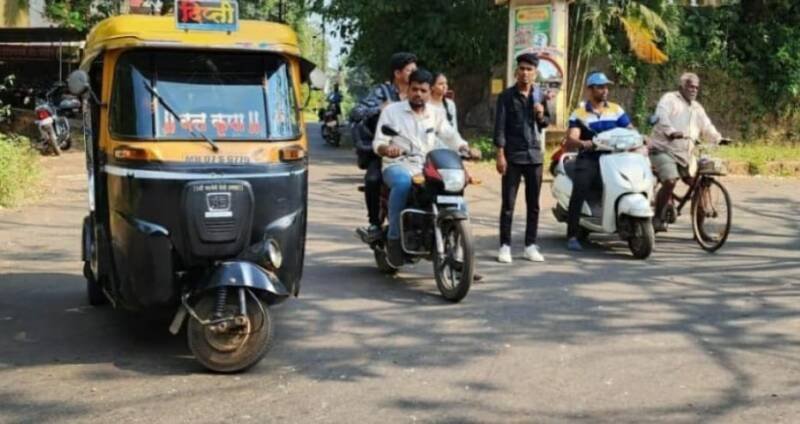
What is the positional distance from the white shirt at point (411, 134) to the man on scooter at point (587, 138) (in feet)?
6.43

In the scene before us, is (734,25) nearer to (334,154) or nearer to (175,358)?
(334,154)

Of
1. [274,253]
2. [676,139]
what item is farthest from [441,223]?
[676,139]

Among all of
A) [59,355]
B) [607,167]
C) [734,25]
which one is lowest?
[59,355]

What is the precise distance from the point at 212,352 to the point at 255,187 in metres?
0.93

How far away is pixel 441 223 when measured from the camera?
6863mm

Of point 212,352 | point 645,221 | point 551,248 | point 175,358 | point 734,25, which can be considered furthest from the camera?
point 734,25

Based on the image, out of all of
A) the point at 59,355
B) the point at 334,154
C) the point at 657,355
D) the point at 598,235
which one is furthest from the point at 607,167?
the point at 334,154

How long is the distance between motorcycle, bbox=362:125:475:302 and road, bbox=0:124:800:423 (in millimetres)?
249

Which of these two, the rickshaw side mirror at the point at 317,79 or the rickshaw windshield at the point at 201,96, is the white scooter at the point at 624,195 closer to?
the rickshaw side mirror at the point at 317,79

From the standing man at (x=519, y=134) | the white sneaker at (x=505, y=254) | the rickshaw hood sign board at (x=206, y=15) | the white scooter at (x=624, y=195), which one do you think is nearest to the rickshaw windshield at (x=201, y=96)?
the rickshaw hood sign board at (x=206, y=15)

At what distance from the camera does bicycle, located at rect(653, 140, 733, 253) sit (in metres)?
8.81

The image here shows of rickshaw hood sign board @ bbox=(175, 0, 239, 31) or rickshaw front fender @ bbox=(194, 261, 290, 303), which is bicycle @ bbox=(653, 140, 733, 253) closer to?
rickshaw front fender @ bbox=(194, 261, 290, 303)

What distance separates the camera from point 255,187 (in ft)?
16.7

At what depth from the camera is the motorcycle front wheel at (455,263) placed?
643 centimetres
